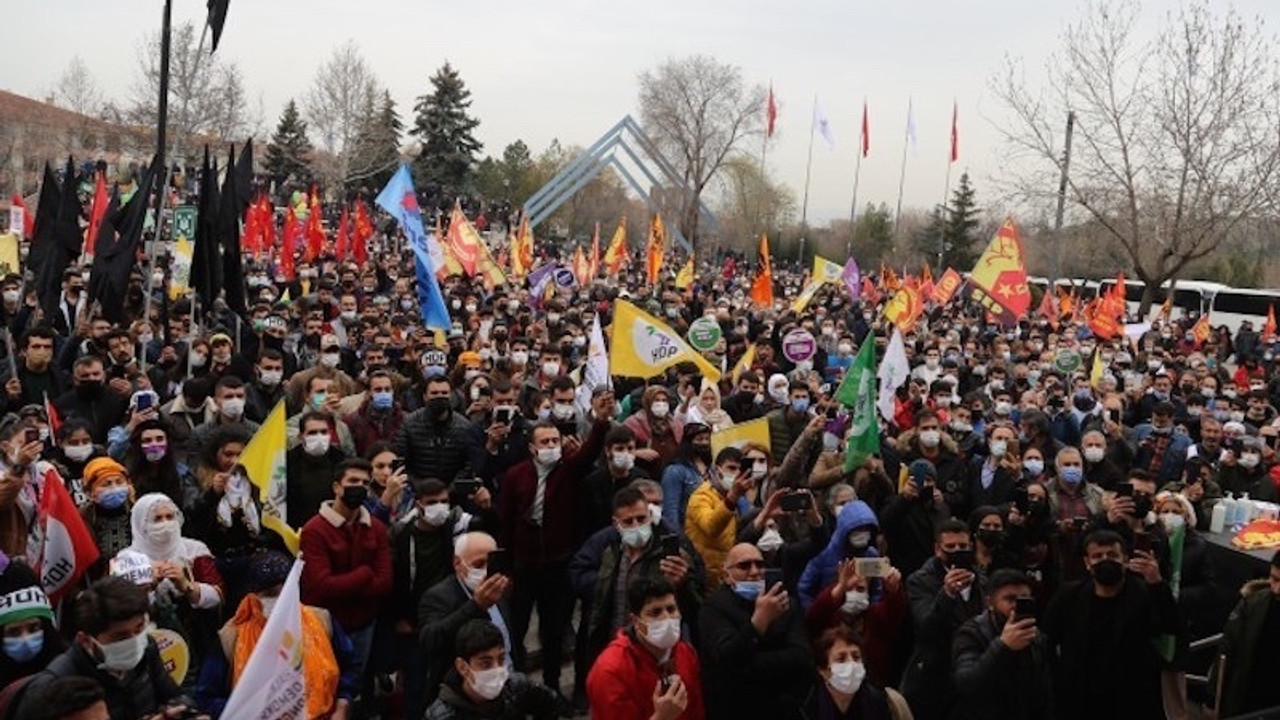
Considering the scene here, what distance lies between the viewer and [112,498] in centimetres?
509

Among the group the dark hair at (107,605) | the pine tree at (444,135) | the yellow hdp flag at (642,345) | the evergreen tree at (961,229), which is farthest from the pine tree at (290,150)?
the dark hair at (107,605)

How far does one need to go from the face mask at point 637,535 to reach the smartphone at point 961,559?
1395 mm

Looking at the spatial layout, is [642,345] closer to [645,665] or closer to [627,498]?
[627,498]

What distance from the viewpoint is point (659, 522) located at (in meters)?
5.48

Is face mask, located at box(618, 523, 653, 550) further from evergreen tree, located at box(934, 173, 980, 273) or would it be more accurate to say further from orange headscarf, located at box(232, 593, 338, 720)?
evergreen tree, located at box(934, 173, 980, 273)

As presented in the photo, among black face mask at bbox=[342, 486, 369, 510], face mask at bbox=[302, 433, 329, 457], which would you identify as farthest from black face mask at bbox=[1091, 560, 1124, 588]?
face mask at bbox=[302, 433, 329, 457]

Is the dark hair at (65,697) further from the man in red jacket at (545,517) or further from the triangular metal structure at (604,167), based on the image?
the triangular metal structure at (604,167)

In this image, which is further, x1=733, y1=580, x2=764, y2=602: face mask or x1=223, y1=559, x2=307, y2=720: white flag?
x1=733, y1=580, x2=764, y2=602: face mask

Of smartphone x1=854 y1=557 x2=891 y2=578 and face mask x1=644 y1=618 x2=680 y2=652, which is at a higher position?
smartphone x1=854 y1=557 x2=891 y2=578

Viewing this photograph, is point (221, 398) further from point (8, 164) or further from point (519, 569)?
point (8, 164)

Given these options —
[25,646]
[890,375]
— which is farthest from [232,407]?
[890,375]

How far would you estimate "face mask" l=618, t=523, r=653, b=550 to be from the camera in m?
5.32

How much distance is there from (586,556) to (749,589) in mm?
1160

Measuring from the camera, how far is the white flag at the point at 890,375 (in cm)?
850
